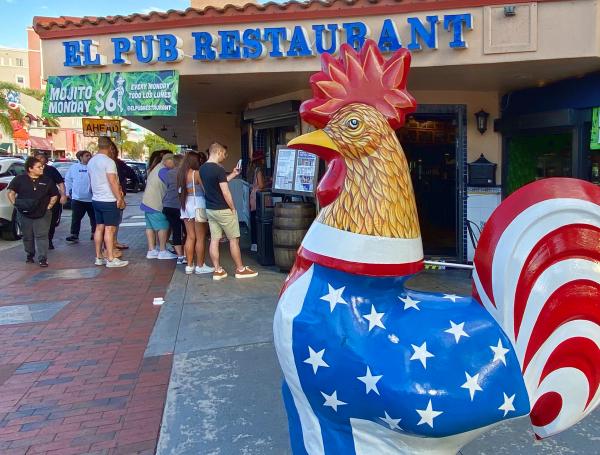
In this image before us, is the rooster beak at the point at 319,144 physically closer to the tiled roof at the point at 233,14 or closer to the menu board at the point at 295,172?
the tiled roof at the point at 233,14

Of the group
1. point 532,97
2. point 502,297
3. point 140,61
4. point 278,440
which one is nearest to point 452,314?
point 502,297

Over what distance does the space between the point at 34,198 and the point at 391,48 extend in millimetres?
5764

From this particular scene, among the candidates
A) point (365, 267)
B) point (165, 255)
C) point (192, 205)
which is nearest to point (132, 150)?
point (165, 255)

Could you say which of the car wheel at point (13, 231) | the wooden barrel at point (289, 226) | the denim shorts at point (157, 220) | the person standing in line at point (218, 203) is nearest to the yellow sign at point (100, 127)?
the car wheel at point (13, 231)

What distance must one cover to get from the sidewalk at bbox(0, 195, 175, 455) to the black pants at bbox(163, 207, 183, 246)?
0.69m

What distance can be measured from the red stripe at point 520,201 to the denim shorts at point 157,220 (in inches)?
283

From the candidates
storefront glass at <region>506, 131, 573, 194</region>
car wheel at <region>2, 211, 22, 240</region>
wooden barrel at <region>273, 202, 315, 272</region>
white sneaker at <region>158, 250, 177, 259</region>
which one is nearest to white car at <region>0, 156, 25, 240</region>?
car wheel at <region>2, 211, 22, 240</region>

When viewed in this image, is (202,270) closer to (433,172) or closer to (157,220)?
(157,220)

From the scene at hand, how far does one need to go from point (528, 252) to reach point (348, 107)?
2.39 ft

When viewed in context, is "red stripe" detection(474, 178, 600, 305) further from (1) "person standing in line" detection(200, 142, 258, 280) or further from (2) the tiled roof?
(1) "person standing in line" detection(200, 142, 258, 280)

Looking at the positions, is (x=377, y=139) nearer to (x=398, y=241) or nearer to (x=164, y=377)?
(x=398, y=241)

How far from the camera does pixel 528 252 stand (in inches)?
62.9

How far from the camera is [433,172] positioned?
10.6 m

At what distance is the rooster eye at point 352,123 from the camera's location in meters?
1.69
